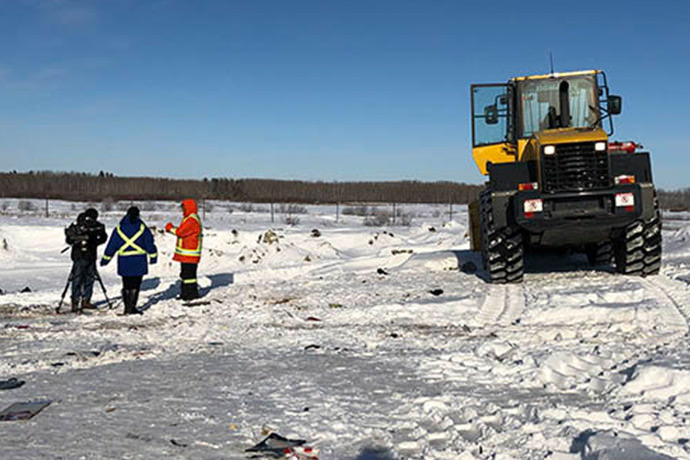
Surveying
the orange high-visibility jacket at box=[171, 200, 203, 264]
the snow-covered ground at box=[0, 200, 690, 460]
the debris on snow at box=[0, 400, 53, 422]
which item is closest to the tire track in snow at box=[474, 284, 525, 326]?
the snow-covered ground at box=[0, 200, 690, 460]

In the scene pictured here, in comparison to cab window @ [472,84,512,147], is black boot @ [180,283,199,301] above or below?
below

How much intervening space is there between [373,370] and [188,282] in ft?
20.1

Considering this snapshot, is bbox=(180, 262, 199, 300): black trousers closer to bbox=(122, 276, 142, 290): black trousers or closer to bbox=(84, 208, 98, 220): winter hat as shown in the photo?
bbox=(122, 276, 142, 290): black trousers

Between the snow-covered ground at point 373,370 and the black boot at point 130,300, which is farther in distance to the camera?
the black boot at point 130,300

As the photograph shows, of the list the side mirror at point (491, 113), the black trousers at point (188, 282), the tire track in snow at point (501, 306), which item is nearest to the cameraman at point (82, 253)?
the black trousers at point (188, 282)

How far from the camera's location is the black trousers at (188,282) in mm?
11500

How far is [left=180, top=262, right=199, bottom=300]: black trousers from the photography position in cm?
1150

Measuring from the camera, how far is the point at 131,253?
35.0 ft

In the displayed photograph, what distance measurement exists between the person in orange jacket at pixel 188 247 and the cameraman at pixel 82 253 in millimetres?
1217

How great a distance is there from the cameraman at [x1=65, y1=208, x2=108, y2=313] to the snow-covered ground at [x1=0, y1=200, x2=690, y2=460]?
19.9 inches

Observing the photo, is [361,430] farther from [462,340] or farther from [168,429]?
[462,340]

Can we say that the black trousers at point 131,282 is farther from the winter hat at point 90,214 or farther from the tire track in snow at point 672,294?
the tire track in snow at point 672,294

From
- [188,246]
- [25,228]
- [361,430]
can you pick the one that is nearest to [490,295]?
[188,246]

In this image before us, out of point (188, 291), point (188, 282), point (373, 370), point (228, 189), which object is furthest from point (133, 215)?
point (228, 189)
